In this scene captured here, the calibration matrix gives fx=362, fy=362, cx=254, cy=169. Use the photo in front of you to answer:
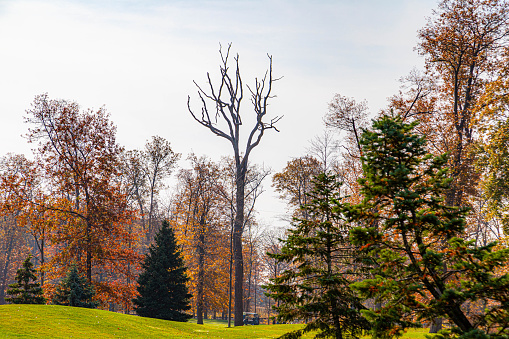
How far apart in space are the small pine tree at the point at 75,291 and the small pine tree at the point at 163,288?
391cm

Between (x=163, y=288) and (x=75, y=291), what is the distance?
228 inches

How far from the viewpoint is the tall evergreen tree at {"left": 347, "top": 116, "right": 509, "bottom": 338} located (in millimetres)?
5980

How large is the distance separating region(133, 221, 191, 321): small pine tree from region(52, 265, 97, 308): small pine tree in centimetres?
391

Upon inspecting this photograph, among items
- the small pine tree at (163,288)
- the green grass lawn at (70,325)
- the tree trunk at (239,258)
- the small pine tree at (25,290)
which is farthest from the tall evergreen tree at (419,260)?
the small pine tree at (25,290)

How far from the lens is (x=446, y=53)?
21484 millimetres

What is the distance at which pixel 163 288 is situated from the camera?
82.6ft

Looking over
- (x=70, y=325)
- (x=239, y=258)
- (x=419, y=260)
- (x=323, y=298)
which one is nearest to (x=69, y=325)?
(x=70, y=325)

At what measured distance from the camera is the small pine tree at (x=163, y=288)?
82.0 ft

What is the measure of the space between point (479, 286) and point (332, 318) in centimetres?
451

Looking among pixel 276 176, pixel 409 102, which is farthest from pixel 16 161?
pixel 409 102

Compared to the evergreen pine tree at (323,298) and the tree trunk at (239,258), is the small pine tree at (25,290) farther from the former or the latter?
the evergreen pine tree at (323,298)

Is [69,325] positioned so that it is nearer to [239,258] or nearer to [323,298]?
[323,298]

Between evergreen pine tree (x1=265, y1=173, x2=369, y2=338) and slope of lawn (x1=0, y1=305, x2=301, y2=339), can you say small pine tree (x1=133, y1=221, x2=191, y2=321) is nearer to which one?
slope of lawn (x1=0, y1=305, x2=301, y2=339)

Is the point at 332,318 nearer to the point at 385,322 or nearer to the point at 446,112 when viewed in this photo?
the point at 385,322
